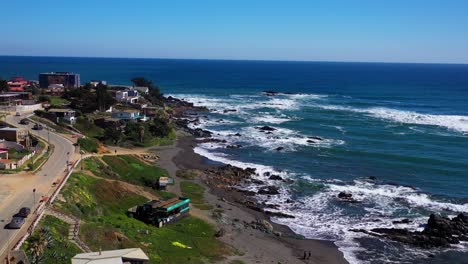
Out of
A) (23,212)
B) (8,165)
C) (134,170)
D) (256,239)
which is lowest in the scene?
(256,239)

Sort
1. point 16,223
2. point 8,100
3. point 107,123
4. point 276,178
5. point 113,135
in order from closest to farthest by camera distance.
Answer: point 16,223
point 276,178
point 113,135
point 107,123
point 8,100

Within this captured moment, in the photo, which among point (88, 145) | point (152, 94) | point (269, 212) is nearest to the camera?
point (269, 212)

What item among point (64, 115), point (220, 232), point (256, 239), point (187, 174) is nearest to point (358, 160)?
point (187, 174)

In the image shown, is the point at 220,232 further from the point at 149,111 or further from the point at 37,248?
the point at 149,111

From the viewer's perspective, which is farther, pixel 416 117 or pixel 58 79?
pixel 58 79

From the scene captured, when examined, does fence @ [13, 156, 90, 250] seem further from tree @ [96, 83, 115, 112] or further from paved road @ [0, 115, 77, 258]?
tree @ [96, 83, 115, 112]

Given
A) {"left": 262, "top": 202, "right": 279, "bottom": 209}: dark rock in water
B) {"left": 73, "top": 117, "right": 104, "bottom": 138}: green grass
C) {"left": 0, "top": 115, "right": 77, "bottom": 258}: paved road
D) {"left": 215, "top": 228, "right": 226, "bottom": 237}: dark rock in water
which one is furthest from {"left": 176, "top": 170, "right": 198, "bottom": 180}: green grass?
{"left": 73, "top": 117, "right": 104, "bottom": 138}: green grass

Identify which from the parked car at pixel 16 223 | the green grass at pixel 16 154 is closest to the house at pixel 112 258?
the parked car at pixel 16 223
